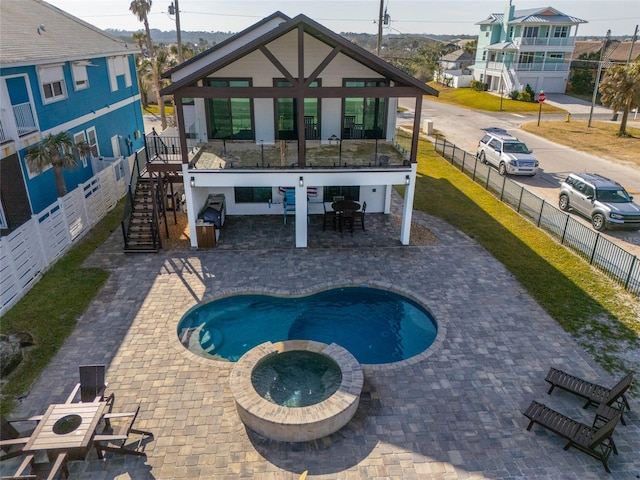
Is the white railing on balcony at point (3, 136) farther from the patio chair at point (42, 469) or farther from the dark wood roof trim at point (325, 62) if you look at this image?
the patio chair at point (42, 469)

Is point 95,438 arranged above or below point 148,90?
below

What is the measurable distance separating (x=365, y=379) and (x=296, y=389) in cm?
176

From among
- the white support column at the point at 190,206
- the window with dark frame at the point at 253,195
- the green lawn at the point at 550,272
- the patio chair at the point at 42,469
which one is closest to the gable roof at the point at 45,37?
the white support column at the point at 190,206

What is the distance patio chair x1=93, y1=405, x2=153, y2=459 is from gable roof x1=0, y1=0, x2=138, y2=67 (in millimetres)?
13381

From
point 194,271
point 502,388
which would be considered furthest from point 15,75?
point 502,388

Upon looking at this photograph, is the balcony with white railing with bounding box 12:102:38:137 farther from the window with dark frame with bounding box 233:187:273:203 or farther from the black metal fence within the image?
the black metal fence

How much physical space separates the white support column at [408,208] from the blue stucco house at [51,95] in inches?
571

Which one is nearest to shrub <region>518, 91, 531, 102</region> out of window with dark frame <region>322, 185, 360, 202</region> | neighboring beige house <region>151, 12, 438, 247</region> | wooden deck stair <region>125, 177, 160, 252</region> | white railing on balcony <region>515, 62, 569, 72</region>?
white railing on balcony <region>515, 62, 569, 72</region>

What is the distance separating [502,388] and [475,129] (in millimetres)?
36734

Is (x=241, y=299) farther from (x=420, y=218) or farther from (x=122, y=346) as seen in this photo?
(x=420, y=218)

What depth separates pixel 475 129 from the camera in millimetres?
42375

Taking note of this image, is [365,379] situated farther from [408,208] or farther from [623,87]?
[623,87]

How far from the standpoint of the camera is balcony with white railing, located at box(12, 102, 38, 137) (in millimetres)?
16766

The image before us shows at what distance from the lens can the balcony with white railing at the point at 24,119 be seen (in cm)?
1677
